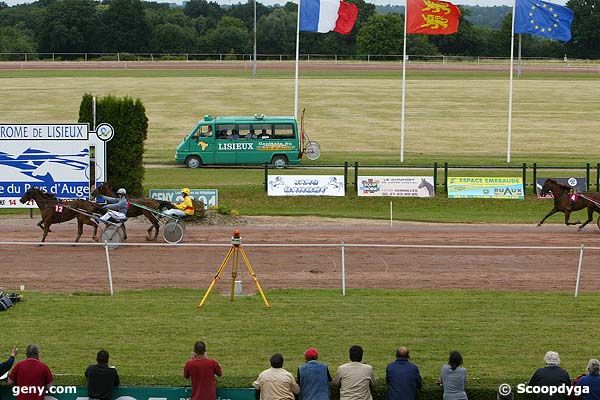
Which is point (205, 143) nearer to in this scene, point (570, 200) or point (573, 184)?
point (573, 184)

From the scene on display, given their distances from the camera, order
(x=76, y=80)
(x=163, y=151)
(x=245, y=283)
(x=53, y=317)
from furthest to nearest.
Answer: (x=76, y=80) → (x=163, y=151) → (x=245, y=283) → (x=53, y=317)

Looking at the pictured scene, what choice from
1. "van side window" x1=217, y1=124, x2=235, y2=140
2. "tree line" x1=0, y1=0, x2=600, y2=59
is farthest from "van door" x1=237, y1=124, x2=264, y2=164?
"tree line" x1=0, y1=0, x2=600, y2=59

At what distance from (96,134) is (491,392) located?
68.4 feet

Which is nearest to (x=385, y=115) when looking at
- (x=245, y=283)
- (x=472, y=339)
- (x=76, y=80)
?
(x=76, y=80)

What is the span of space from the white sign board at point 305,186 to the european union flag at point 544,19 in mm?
9786

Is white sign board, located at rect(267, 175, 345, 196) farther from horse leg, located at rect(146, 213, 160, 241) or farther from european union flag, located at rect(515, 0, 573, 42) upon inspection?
european union flag, located at rect(515, 0, 573, 42)

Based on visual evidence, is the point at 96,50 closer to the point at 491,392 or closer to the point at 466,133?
the point at 466,133

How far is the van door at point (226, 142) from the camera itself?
138ft

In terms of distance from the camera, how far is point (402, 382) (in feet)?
40.7

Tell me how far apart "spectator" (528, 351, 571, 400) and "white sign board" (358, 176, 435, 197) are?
21872mm

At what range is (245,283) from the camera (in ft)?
68.9

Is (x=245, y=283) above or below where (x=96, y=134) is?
below

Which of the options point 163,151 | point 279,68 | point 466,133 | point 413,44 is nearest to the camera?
point 163,151

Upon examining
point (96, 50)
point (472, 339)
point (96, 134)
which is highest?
point (96, 50)
